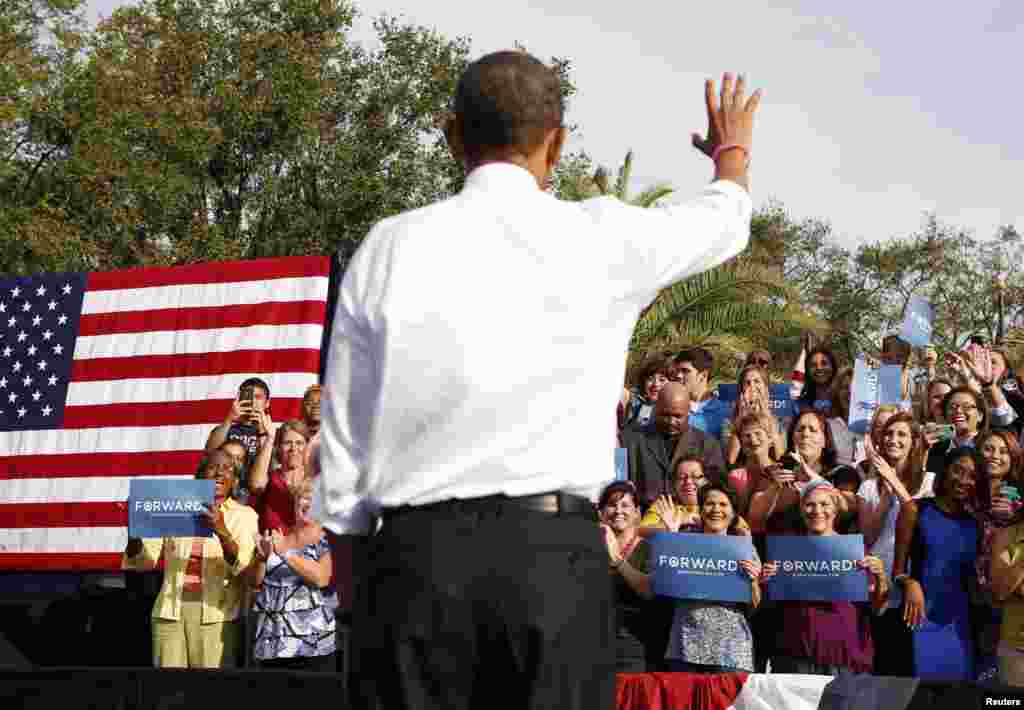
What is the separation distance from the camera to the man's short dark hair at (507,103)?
266cm

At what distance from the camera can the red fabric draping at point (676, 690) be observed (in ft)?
22.2

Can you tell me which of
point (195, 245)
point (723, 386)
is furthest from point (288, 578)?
point (195, 245)

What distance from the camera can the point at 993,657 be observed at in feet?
23.7

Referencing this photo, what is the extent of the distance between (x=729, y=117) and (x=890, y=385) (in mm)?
6612

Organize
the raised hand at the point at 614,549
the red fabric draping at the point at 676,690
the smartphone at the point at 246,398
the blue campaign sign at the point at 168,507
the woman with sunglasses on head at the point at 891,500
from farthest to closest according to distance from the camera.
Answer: the smartphone at the point at 246,398, the blue campaign sign at the point at 168,507, the raised hand at the point at 614,549, the woman with sunglasses on head at the point at 891,500, the red fabric draping at the point at 676,690

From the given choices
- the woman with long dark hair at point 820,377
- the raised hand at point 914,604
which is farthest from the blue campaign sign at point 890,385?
the raised hand at point 914,604

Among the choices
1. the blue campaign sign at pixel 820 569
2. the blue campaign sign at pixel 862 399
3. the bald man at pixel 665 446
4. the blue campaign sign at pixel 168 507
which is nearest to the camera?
the blue campaign sign at pixel 820 569

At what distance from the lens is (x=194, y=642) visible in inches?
332

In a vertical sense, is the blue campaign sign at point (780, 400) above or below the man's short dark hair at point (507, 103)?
above

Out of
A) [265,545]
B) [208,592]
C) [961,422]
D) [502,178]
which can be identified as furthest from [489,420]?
[961,422]

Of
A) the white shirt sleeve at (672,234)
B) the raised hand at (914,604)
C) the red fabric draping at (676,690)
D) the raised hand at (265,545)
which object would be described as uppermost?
the white shirt sleeve at (672,234)

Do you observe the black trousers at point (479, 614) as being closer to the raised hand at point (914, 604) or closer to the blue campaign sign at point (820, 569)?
the blue campaign sign at point (820, 569)

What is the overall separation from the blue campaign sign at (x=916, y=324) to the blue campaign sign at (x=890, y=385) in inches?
8.4

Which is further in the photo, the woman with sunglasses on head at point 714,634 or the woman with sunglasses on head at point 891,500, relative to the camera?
the woman with sunglasses on head at point 891,500
